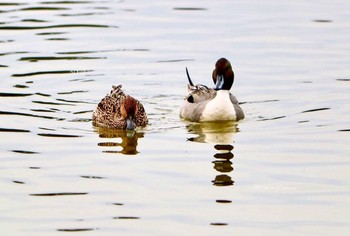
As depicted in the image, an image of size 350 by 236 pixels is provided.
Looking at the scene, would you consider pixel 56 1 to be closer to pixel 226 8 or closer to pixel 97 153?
pixel 226 8

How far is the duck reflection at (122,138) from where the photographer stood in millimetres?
14828

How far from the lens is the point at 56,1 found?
25.6 meters

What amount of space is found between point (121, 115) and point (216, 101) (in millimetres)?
1397

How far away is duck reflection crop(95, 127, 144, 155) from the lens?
48.6 ft

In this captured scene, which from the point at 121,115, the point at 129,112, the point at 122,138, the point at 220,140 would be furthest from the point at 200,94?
the point at 122,138

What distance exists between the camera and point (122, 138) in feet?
51.7

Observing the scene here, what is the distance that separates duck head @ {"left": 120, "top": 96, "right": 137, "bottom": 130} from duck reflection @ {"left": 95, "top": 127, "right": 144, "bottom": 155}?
96 mm

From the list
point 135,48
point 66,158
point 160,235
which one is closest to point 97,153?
point 66,158

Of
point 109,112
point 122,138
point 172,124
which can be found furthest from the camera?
point 172,124

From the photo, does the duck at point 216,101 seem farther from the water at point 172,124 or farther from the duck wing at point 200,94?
the water at point 172,124

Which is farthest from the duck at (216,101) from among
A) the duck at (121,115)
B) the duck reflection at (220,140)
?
the duck at (121,115)

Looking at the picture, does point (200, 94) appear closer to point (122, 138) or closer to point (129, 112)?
point (129, 112)

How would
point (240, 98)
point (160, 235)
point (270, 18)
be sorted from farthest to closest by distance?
point (270, 18) < point (240, 98) < point (160, 235)

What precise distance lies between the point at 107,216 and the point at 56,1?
14.4 metres
